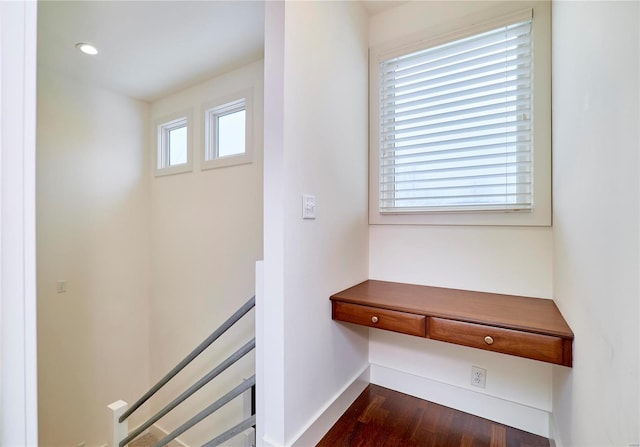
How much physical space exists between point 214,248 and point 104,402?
1983 mm

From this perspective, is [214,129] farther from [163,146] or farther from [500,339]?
[500,339]

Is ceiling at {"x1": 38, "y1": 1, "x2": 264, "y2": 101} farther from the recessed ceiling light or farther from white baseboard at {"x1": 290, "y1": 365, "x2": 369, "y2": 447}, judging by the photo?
white baseboard at {"x1": 290, "y1": 365, "x2": 369, "y2": 447}

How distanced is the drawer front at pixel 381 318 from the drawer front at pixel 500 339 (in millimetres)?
67

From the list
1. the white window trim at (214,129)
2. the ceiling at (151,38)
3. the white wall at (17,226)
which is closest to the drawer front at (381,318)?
the white wall at (17,226)

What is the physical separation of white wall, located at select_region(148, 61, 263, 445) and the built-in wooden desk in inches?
47.2

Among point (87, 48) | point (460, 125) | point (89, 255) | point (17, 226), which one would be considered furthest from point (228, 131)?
point (17, 226)

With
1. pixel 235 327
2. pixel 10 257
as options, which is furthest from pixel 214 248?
pixel 10 257

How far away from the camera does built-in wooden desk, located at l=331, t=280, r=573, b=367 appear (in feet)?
4.01

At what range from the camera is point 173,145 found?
3236 millimetres

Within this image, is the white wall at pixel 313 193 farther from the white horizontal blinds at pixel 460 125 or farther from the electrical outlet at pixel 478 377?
the electrical outlet at pixel 478 377

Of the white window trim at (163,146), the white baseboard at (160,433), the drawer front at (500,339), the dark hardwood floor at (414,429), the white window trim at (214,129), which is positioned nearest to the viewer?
the drawer front at (500,339)

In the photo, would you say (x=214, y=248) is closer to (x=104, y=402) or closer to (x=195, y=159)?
(x=195, y=159)

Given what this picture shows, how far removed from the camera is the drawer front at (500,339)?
3.94 feet

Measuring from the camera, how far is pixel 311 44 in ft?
4.89
